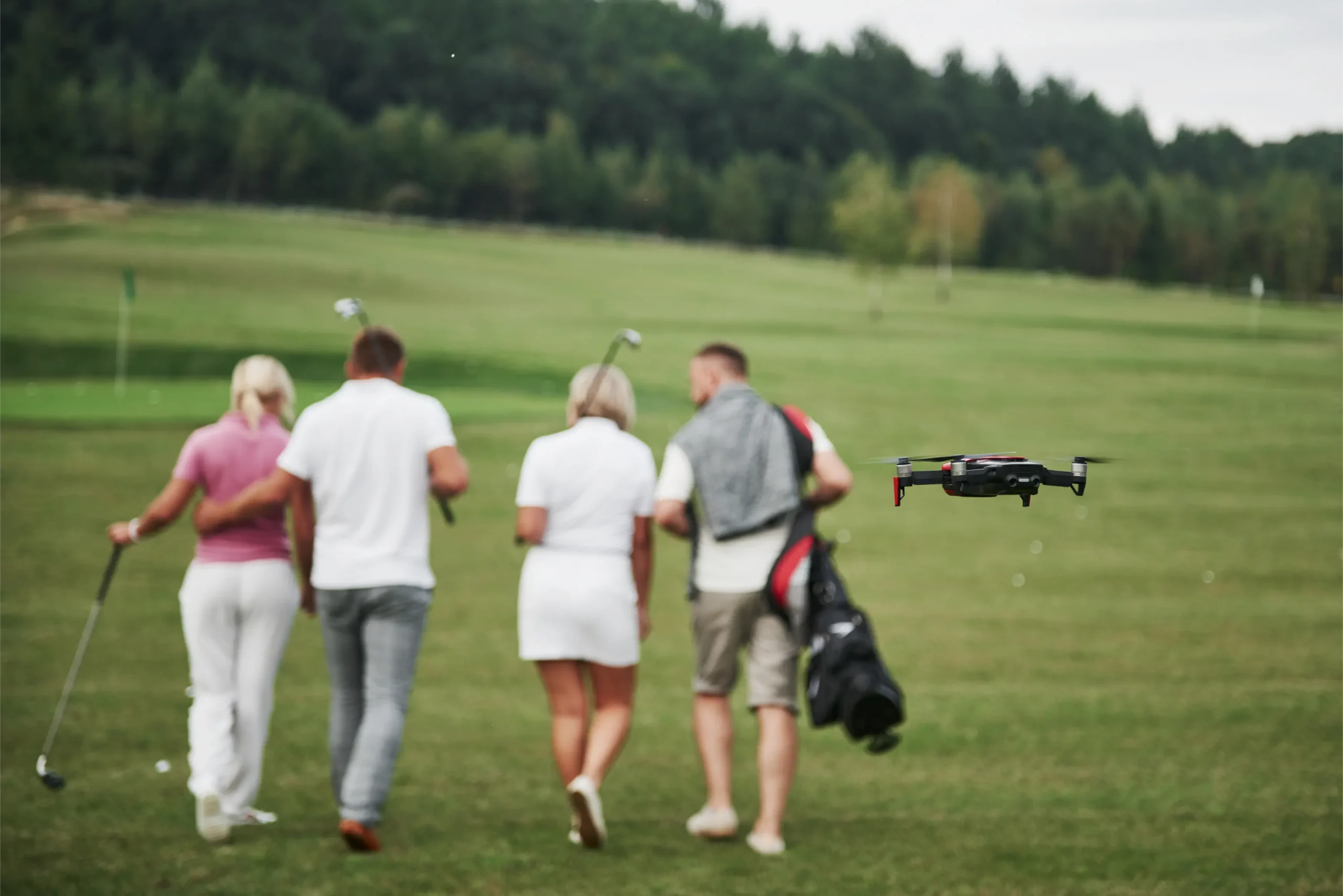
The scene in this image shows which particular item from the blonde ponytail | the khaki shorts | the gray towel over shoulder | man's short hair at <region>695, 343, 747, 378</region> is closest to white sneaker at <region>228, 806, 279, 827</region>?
the blonde ponytail

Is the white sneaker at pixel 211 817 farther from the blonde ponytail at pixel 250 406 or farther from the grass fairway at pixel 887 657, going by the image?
the blonde ponytail at pixel 250 406

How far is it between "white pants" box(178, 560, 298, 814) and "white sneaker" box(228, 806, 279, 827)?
3 cm

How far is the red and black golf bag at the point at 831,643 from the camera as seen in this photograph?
17.2ft

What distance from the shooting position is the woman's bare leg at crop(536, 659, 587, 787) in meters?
6.01

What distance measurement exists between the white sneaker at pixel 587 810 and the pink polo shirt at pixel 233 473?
5.10ft

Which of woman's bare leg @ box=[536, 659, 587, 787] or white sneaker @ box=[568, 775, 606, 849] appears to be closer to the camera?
white sneaker @ box=[568, 775, 606, 849]

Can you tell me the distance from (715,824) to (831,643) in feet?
4.02

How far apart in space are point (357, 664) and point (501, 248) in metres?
64.7

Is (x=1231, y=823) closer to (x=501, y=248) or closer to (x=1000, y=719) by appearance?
(x=1000, y=719)

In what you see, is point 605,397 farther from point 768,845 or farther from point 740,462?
point 768,845

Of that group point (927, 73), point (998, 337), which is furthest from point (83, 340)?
point (927, 73)

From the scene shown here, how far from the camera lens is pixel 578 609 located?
5.86 metres

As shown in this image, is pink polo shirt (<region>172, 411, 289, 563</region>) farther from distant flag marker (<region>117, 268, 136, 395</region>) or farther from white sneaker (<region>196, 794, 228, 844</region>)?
distant flag marker (<region>117, 268, 136, 395</region>)

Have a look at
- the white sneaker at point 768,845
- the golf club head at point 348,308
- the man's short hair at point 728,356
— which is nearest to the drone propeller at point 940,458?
the golf club head at point 348,308
